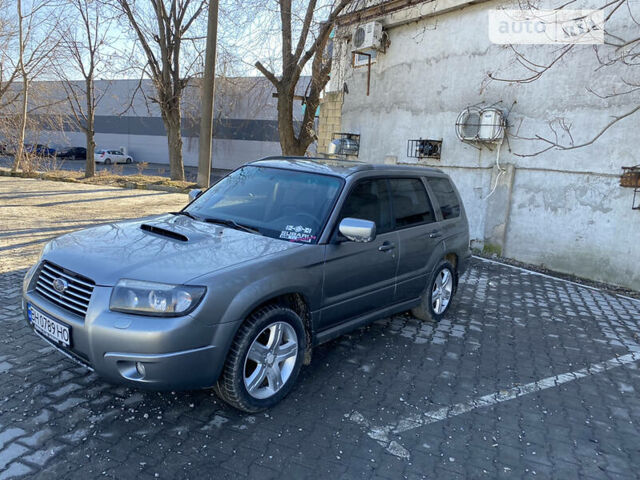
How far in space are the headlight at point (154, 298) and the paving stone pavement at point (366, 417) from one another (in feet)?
2.72

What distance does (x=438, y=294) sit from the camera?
543cm

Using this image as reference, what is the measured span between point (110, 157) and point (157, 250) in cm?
4025

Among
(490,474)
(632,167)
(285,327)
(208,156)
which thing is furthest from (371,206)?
(208,156)

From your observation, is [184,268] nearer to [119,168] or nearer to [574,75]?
[574,75]

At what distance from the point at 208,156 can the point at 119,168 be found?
16.8 m

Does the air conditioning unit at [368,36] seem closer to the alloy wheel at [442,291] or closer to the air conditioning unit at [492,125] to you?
the air conditioning unit at [492,125]

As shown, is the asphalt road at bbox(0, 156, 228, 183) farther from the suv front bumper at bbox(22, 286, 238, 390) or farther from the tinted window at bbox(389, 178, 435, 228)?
the suv front bumper at bbox(22, 286, 238, 390)

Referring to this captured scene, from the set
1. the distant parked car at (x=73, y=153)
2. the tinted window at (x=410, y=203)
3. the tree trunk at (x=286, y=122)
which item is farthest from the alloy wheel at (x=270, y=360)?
the distant parked car at (x=73, y=153)

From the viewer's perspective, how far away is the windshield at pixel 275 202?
3814mm

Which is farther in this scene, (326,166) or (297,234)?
(326,166)

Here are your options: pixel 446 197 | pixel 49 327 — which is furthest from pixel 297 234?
pixel 446 197

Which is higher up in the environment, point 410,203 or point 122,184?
point 410,203

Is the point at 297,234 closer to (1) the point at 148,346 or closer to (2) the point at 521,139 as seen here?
(1) the point at 148,346

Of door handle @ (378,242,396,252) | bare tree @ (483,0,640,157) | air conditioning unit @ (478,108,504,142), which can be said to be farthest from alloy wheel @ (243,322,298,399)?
air conditioning unit @ (478,108,504,142)
